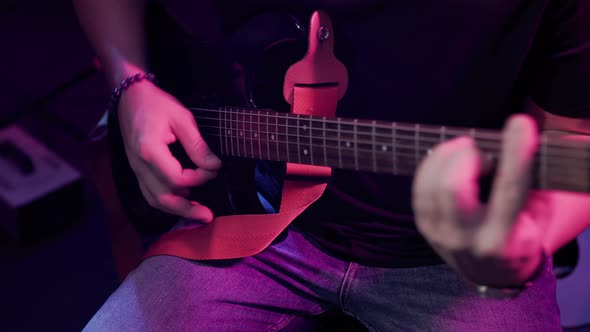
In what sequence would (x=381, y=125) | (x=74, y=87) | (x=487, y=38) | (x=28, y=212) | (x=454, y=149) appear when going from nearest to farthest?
(x=454, y=149) < (x=381, y=125) < (x=487, y=38) < (x=28, y=212) < (x=74, y=87)

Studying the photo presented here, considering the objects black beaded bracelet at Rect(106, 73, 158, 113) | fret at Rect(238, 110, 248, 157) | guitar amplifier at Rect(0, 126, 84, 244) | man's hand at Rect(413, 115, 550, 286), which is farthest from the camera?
guitar amplifier at Rect(0, 126, 84, 244)

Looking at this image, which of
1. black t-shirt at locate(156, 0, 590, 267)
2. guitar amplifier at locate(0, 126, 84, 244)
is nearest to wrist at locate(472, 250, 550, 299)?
black t-shirt at locate(156, 0, 590, 267)

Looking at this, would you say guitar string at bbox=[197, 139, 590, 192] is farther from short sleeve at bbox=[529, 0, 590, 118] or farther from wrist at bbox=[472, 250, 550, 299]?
short sleeve at bbox=[529, 0, 590, 118]

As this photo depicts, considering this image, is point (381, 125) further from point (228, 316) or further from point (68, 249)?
point (68, 249)

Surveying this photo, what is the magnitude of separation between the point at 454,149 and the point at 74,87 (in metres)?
2.28

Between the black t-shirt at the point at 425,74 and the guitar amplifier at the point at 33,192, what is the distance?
123cm

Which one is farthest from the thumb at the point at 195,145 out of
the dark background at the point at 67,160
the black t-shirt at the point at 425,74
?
the dark background at the point at 67,160

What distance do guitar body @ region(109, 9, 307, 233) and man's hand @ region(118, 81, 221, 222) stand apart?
6cm

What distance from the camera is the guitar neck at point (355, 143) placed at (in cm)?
49

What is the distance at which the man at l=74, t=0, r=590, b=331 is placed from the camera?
74cm

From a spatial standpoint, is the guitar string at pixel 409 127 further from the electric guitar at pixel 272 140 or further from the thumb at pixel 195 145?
the thumb at pixel 195 145

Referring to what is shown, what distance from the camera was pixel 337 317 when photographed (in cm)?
98

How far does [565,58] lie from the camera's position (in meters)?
0.72

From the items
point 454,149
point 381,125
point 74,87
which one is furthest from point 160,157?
point 74,87
